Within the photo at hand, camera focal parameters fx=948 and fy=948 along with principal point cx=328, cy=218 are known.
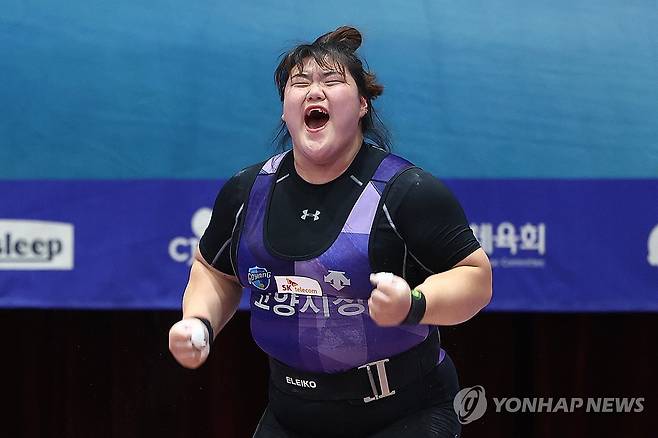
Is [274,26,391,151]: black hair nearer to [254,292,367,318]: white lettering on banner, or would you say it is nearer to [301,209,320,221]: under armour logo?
[301,209,320,221]: under armour logo

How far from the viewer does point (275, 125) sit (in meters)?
3.43

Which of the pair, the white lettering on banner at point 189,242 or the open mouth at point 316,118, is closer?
the open mouth at point 316,118

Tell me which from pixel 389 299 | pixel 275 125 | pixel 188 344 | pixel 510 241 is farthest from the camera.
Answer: pixel 275 125

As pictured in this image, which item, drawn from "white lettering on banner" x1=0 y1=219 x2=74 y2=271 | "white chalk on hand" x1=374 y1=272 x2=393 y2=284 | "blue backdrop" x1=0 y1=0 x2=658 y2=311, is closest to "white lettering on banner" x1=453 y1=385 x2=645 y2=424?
"blue backdrop" x1=0 y1=0 x2=658 y2=311

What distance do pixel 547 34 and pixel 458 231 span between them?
5.78 feet

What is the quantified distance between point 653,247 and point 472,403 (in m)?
1.03

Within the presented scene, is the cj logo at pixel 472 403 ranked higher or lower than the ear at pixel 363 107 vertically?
lower

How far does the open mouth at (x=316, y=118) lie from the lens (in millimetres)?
2207

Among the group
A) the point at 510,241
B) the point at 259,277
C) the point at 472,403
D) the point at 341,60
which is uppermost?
the point at 341,60

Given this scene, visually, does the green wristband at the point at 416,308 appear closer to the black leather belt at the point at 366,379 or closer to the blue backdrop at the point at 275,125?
the black leather belt at the point at 366,379

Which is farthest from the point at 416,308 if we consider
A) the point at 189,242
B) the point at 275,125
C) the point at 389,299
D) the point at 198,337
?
the point at 275,125

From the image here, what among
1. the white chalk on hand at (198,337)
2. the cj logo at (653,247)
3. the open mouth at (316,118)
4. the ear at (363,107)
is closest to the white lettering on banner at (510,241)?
the cj logo at (653,247)

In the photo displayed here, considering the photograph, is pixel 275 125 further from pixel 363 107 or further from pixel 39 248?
pixel 363 107

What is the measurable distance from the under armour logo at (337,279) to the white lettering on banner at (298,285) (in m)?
0.03
